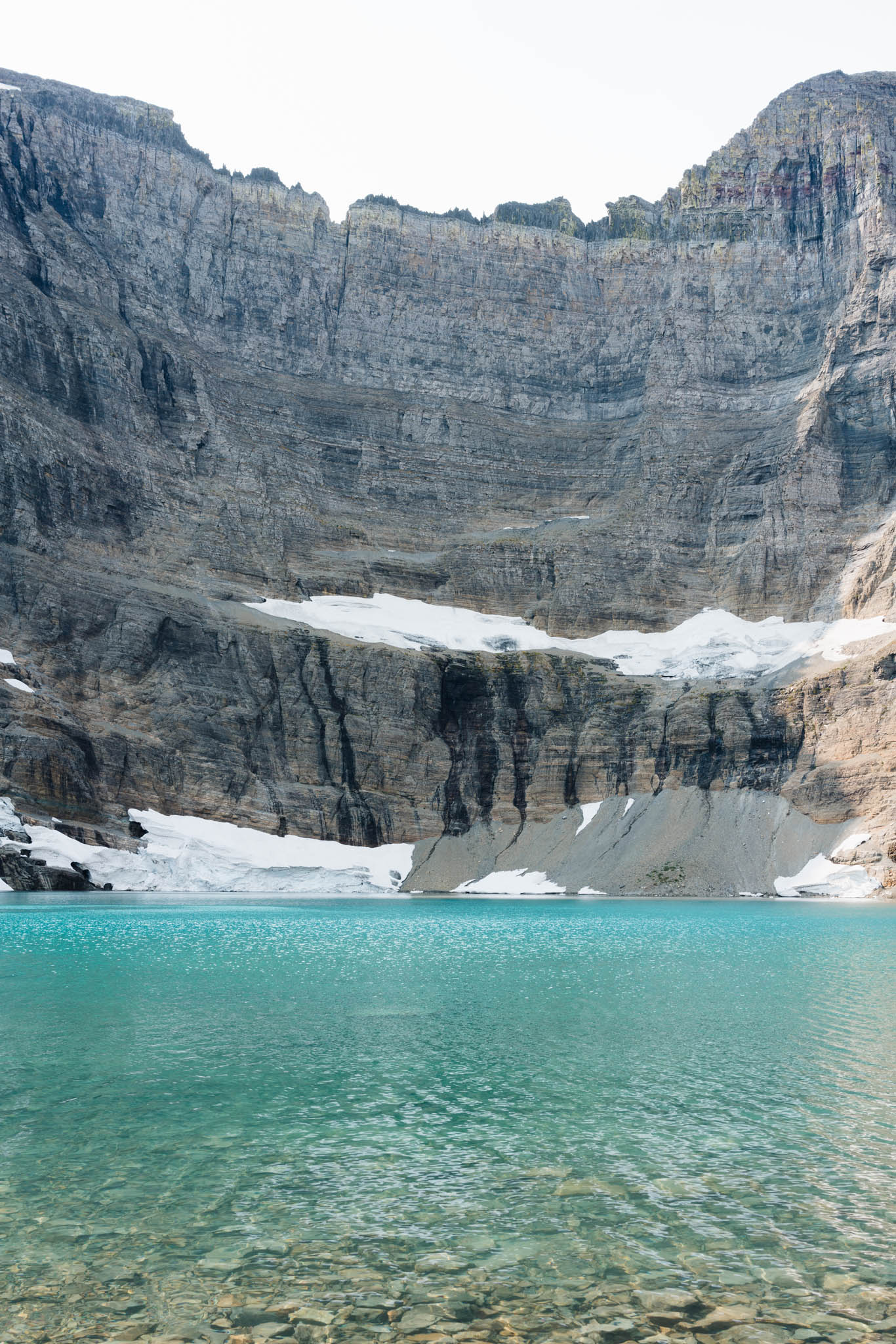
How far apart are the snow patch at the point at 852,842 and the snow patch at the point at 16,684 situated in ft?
210

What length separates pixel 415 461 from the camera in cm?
13100

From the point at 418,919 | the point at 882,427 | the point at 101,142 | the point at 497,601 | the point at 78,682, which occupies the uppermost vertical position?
the point at 101,142

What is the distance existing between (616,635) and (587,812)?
25.9m

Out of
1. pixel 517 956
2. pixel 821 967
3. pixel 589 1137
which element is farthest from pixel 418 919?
pixel 589 1137

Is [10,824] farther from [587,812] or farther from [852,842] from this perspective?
[852,842]

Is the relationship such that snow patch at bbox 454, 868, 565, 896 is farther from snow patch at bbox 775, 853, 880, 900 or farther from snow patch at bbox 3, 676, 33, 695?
snow patch at bbox 3, 676, 33, 695

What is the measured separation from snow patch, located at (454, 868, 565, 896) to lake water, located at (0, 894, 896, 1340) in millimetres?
60796

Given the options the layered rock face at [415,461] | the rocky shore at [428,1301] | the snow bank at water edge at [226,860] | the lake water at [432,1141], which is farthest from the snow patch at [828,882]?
the rocky shore at [428,1301]

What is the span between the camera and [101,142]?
12600 cm

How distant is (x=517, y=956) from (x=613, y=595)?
294 feet

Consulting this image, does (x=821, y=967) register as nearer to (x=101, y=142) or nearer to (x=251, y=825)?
(x=251, y=825)

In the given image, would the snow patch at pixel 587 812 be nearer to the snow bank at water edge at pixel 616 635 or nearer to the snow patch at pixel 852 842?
the snow bank at water edge at pixel 616 635

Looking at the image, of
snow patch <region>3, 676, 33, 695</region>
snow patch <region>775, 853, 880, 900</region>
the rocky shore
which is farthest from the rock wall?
the rocky shore

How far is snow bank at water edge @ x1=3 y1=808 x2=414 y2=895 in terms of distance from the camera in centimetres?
7425
